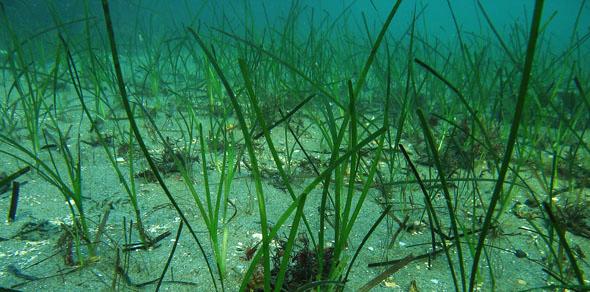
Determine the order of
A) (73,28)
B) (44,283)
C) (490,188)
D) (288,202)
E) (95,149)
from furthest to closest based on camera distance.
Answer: (73,28), (95,149), (490,188), (288,202), (44,283)

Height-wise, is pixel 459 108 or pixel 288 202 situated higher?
pixel 459 108

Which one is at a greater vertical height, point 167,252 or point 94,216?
point 94,216

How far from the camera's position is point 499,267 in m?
1.71

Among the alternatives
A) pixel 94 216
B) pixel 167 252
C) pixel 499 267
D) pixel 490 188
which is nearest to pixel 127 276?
pixel 167 252

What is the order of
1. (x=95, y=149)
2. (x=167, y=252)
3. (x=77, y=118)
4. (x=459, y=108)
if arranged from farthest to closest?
(x=459, y=108) → (x=77, y=118) → (x=95, y=149) → (x=167, y=252)

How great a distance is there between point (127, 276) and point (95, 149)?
1852 mm

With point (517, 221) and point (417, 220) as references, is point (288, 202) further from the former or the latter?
point (517, 221)

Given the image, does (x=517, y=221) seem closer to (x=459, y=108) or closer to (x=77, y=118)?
(x=459, y=108)

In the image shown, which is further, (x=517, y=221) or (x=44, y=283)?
(x=517, y=221)

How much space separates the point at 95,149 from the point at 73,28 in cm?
1004

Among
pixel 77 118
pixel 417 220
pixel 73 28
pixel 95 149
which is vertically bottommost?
pixel 417 220

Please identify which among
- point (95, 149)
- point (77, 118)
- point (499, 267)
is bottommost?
point (499, 267)

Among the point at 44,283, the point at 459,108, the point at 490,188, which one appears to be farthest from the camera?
the point at 459,108

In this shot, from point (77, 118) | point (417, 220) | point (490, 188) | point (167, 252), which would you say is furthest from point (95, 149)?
point (490, 188)
